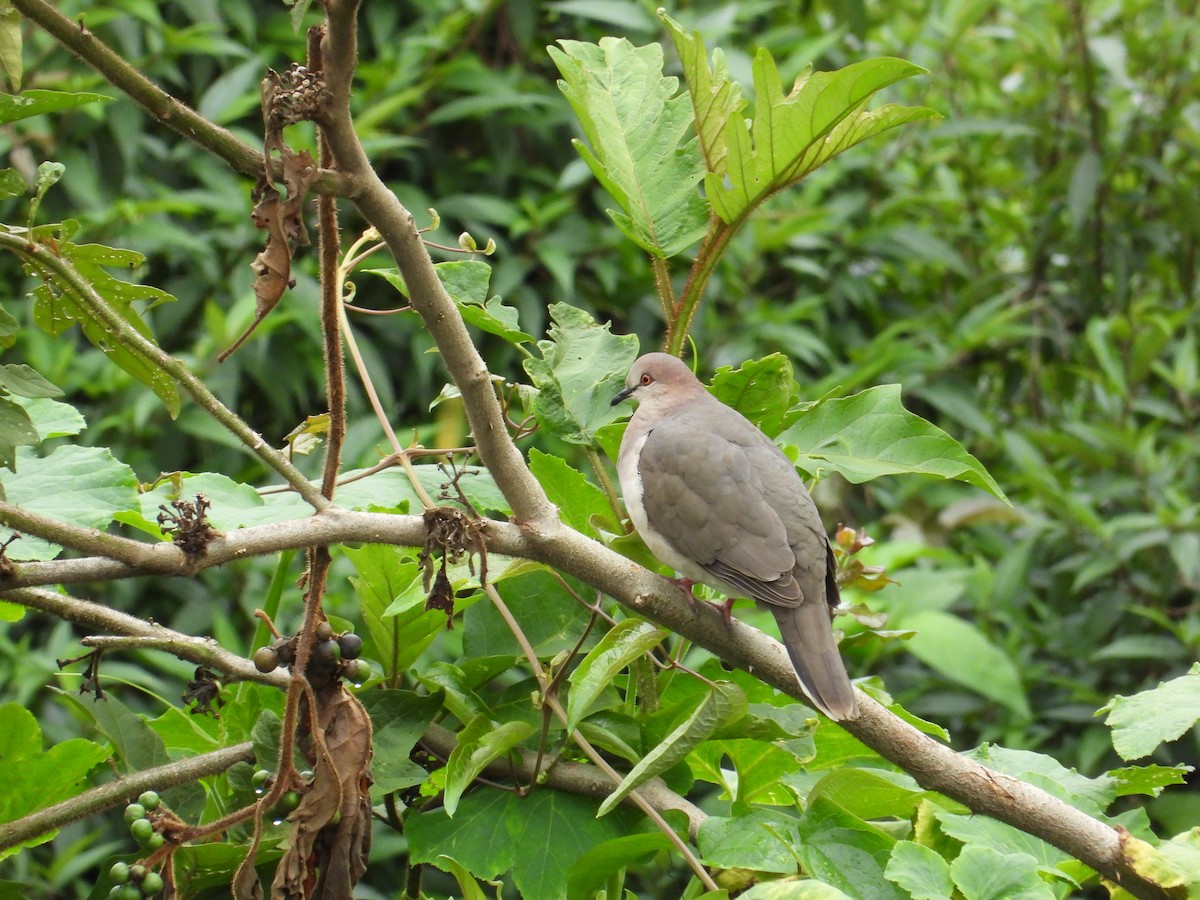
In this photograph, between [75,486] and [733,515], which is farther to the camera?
[733,515]

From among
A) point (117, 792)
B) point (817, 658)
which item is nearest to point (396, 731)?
point (117, 792)

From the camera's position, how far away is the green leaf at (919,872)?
135 centimetres

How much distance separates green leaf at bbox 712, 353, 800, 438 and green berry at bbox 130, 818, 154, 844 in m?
0.96

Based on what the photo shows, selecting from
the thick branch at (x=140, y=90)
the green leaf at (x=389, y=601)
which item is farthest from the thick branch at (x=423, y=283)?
the green leaf at (x=389, y=601)

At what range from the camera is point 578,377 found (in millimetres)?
1819

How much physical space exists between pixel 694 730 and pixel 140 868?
2.09 ft

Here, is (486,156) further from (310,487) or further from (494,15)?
(310,487)

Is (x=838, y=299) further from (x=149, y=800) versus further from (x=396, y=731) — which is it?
(x=149, y=800)

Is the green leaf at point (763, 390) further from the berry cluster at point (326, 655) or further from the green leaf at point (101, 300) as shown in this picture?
the green leaf at point (101, 300)

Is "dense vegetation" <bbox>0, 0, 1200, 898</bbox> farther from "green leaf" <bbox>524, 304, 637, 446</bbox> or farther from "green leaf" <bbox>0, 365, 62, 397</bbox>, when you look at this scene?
"green leaf" <bbox>0, 365, 62, 397</bbox>

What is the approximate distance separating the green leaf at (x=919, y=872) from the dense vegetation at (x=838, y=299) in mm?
973

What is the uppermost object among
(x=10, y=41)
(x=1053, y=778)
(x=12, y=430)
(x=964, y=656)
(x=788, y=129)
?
(x=10, y=41)

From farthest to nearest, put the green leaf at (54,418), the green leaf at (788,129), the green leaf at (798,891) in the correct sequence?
the green leaf at (54,418) < the green leaf at (788,129) < the green leaf at (798,891)

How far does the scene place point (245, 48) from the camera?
4422 mm
